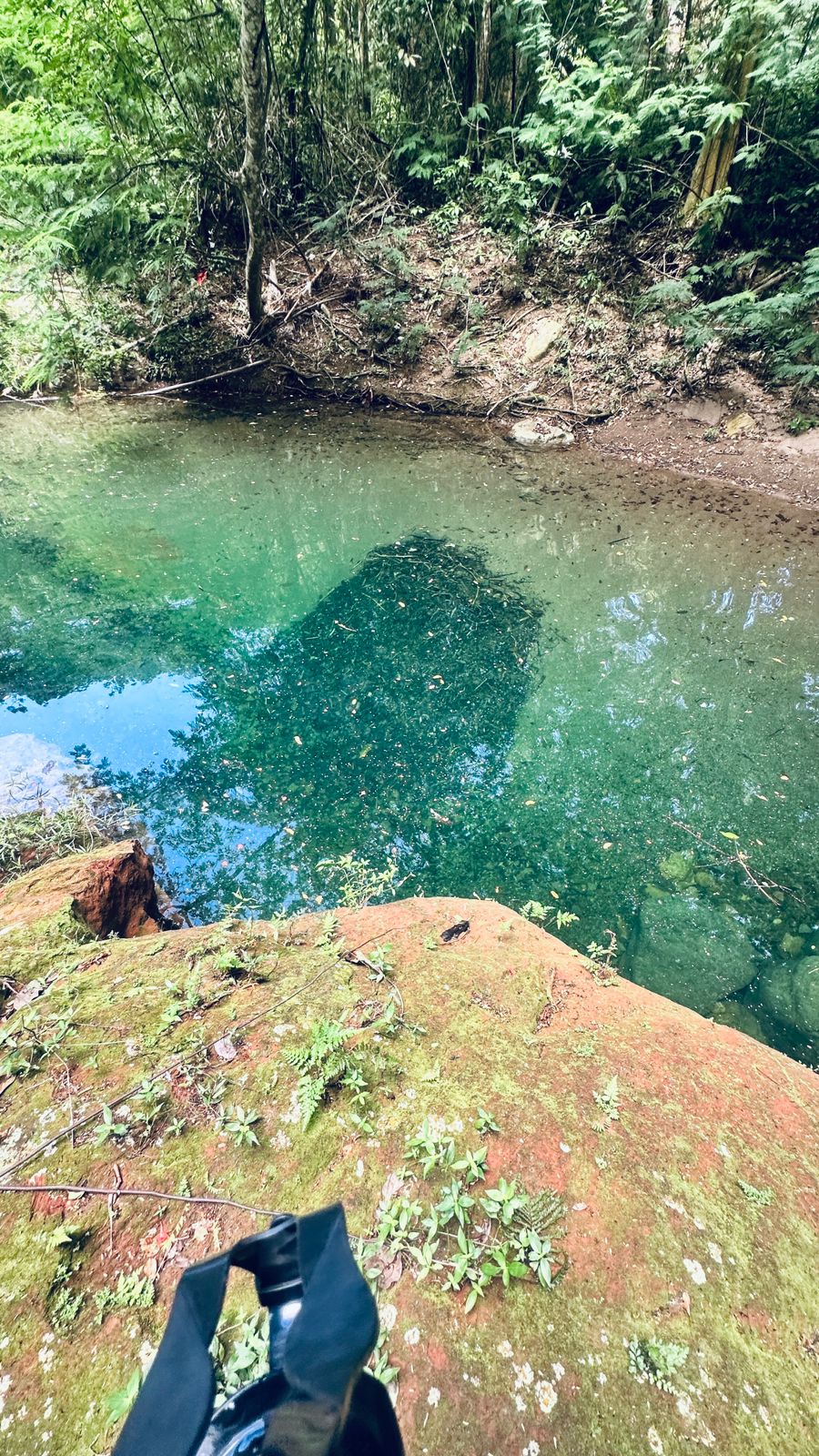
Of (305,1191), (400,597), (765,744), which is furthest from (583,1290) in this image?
(400,597)

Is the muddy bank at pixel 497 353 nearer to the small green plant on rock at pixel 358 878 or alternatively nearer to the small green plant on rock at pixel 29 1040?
the small green plant on rock at pixel 358 878

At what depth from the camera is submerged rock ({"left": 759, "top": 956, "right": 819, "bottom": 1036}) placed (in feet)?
9.81

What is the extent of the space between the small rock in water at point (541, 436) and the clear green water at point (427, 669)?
0.40m

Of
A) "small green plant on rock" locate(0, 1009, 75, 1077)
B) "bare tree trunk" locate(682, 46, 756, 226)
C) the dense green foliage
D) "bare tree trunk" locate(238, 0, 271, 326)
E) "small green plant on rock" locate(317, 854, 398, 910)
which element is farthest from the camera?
the dense green foliage

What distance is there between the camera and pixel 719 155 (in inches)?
309

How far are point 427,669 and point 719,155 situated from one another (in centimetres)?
807

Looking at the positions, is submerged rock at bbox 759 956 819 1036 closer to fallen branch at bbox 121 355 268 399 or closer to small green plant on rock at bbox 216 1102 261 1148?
small green plant on rock at bbox 216 1102 261 1148

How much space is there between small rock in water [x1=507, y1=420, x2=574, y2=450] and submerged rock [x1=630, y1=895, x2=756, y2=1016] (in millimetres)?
6762

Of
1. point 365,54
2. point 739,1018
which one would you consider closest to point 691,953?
point 739,1018

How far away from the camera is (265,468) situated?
7949 millimetres

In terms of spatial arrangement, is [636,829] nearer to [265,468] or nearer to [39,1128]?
[39,1128]

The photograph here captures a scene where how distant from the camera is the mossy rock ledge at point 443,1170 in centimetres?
114

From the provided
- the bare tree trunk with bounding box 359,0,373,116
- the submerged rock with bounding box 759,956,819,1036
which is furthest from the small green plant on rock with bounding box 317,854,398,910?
the bare tree trunk with bounding box 359,0,373,116

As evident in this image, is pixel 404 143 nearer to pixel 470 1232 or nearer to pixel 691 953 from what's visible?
pixel 691 953
